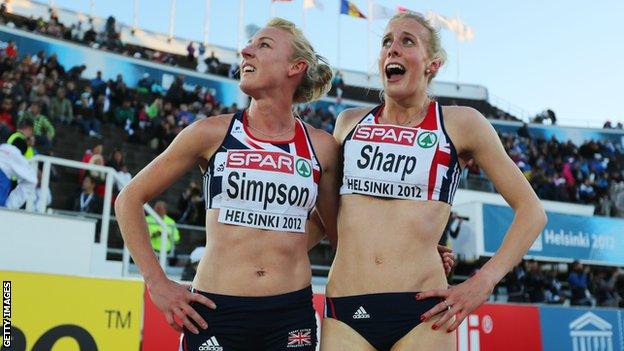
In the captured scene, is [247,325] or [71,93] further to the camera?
[71,93]

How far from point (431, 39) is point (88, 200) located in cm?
826

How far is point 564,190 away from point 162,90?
1458 centimetres

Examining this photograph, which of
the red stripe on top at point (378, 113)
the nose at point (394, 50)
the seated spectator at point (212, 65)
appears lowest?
the red stripe on top at point (378, 113)

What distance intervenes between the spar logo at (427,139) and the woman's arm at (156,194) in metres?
1.00

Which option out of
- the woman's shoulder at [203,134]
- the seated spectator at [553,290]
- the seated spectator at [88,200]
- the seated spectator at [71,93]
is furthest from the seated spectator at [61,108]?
the woman's shoulder at [203,134]

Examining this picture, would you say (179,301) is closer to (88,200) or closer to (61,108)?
(88,200)

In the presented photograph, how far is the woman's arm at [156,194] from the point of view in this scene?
3.02 m

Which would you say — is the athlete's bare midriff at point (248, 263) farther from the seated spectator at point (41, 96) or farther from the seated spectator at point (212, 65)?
the seated spectator at point (212, 65)

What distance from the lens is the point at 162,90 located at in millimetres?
24266

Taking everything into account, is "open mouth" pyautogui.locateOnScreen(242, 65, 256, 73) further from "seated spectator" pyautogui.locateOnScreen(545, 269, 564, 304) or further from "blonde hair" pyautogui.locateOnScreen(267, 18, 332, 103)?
"seated spectator" pyautogui.locateOnScreen(545, 269, 564, 304)

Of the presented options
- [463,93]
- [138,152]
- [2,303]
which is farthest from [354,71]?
[2,303]

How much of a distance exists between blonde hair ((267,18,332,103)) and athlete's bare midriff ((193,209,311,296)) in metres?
0.95

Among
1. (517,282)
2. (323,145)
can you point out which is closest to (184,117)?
(517,282)

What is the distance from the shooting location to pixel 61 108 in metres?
15.8
